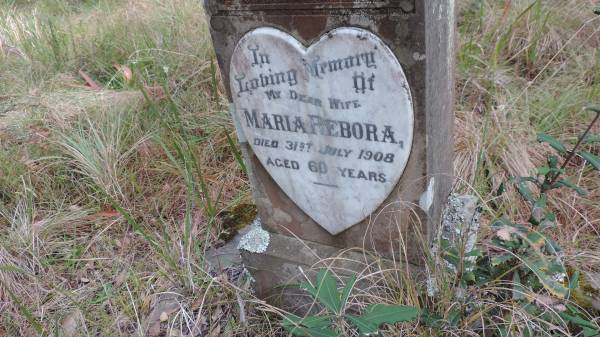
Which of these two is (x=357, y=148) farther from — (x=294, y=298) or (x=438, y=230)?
(x=294, y=298)

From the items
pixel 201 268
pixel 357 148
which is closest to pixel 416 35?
pixel 357 148

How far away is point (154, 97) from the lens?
8.41 ft

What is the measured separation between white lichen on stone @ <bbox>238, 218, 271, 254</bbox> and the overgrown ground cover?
0.16 m

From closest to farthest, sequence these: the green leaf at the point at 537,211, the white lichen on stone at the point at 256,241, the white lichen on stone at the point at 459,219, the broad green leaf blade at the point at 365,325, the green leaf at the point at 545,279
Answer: the broad green leaf blade at the point at 365,325
the green leaf at the point at 545,279
the green leaf at the point at 537,211
the white lichen on stone at the point at 459,219
the white lichen on stone at the point at 256,241

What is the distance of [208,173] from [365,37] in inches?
56.2

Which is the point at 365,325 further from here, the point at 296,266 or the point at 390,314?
the point at 296,266

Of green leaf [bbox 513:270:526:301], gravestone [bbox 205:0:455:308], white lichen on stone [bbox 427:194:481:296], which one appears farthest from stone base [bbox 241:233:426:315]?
green leaf [bbox 513:270:526:301]

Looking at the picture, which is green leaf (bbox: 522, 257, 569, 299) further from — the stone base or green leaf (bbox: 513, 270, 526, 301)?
the stone base

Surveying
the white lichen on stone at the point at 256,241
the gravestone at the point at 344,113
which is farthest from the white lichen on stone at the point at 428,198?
the white lichen on stone at the point at 256,241

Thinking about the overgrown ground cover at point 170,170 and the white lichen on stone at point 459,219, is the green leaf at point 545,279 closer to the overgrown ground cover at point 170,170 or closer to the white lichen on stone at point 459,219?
the overgrown ground cover at point 170,170

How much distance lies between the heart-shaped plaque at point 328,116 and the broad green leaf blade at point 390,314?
1.02 ft

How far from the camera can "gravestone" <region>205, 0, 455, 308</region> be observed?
1033 millimetres

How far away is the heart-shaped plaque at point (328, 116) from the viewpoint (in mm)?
1071

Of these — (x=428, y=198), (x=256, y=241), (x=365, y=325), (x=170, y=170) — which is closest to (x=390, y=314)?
(x=365, y=325)
